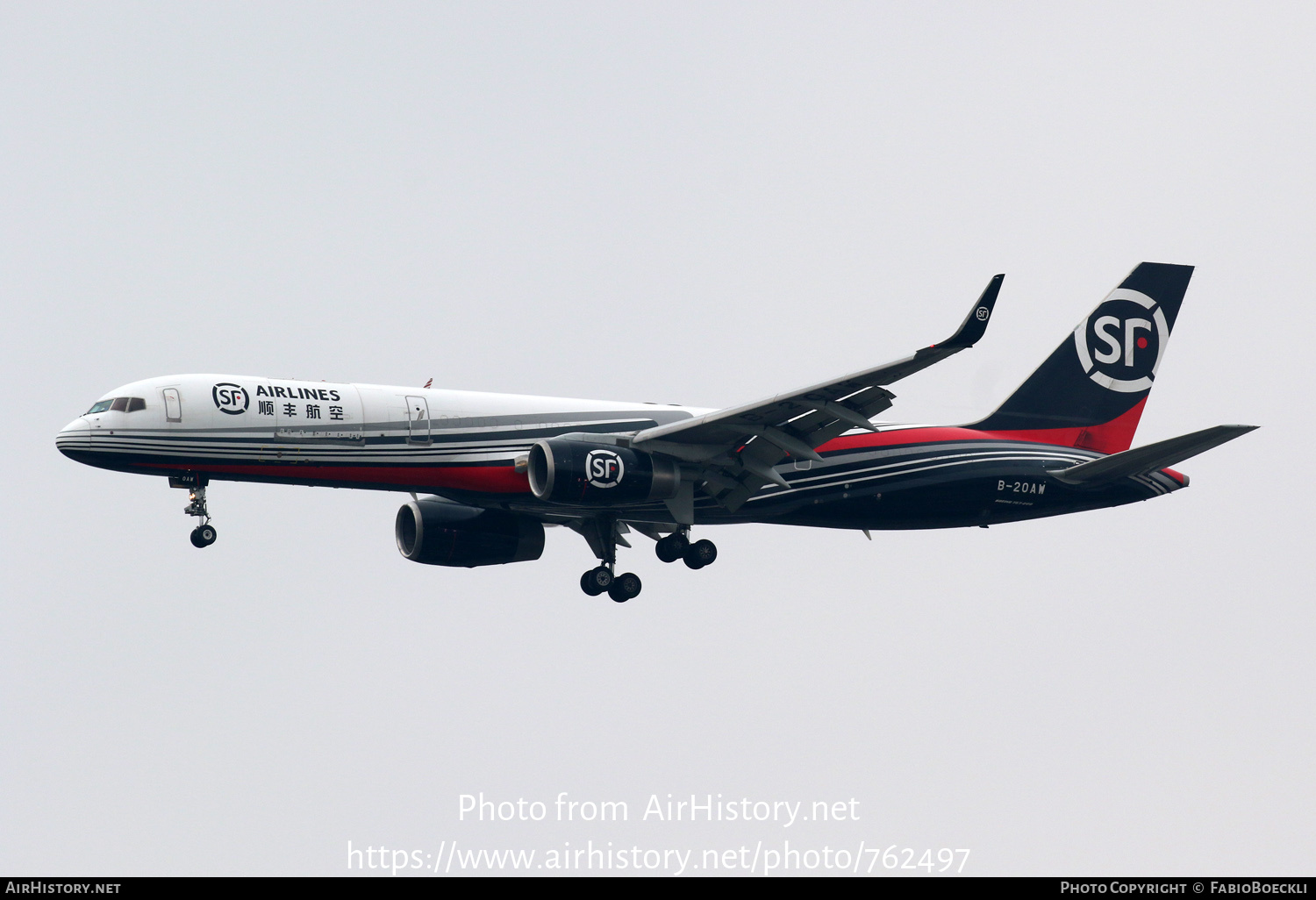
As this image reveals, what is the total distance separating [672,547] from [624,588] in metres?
2.39

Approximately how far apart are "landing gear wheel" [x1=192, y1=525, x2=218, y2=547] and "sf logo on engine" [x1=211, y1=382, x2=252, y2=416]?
2785mm

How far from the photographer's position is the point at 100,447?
33.2 m

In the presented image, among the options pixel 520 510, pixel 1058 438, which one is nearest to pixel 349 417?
pixel 520 510

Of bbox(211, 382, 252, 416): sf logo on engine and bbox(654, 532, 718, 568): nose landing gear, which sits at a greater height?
bbox(211, 382, 252, 416): sf logo on engine

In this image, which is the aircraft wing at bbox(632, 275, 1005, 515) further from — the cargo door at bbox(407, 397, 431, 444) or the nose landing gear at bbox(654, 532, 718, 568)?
the cargo door at bbox(407, 397, 431, 444)

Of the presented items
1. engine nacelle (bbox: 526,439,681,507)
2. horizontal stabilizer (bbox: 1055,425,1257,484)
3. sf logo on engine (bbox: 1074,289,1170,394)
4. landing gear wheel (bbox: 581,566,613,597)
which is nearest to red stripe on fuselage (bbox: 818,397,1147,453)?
sf logo on engine (bbox: 1074,289,1170,394)

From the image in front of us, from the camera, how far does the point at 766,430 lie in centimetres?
3569

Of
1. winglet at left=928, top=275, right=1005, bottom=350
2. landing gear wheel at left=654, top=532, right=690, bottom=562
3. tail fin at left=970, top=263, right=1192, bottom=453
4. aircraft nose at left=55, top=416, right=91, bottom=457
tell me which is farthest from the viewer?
tail fin at left=970, top=263, right=1192, bottom=453

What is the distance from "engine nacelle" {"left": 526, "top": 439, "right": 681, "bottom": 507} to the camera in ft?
113

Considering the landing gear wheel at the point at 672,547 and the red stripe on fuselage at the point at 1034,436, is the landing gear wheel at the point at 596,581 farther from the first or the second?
the red stripe on fuselage at the point at 1034,436

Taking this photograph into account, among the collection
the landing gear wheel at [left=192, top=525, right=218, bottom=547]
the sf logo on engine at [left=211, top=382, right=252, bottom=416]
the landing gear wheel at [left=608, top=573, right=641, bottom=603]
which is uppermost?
the sf logo on engine at [left=211, top=382, right=252, bottom=416]

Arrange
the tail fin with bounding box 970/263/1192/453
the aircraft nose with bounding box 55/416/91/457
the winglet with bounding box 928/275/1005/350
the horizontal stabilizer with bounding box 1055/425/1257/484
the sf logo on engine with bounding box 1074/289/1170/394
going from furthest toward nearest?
the sf logo on engine with bounding box 1074/289/1170/394, the tail fin with bounding box 970/263/1192/453, the horizontal stabilizer with bounding box 1055/425/1257/484, the aircraft nose with bounding box 55/416/91/457, the winglet with bounding box 928/275/1005/350

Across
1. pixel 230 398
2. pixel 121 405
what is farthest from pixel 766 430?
pixel 121 405

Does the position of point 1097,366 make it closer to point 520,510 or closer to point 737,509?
point 737,509
